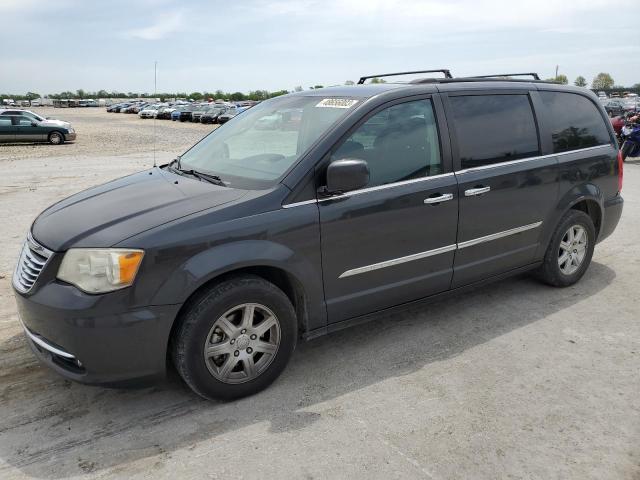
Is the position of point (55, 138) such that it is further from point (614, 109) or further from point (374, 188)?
point (614, 109)

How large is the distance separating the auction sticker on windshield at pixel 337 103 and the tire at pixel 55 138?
72.4ft

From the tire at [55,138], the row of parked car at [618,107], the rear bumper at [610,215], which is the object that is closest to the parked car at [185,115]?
the tire at [55,138]

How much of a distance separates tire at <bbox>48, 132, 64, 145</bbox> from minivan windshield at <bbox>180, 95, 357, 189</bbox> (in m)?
21.1

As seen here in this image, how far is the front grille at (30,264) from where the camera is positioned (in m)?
2.95

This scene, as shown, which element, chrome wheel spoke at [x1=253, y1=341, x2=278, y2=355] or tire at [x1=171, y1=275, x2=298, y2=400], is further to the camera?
chrome wheel spoke at [x1=253, y1=341, x2=278, y2=355]

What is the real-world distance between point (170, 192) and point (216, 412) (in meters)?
1.37

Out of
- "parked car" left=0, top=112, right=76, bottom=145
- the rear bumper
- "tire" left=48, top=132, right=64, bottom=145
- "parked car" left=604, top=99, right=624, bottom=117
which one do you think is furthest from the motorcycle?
"tire" left=48, top=132, right=64, bottom=145

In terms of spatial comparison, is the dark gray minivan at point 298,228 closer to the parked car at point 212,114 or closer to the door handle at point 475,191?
the door handle at point 475,191

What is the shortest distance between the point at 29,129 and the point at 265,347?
74.8ft

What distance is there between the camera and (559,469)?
2.61m

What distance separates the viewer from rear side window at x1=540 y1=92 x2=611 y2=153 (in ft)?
15.2

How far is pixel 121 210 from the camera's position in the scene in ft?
10.4

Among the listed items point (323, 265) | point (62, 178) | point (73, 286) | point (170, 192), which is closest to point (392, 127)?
point (323, 265)

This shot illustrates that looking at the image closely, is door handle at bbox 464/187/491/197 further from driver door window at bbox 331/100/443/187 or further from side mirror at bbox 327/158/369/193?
side mirror at bbox 327/158/369/193
